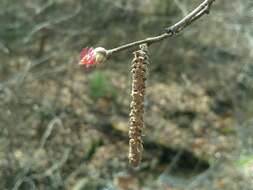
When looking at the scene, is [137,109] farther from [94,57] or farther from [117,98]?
[117,98]

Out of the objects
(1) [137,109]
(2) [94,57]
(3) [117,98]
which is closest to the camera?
(2) [94,57]

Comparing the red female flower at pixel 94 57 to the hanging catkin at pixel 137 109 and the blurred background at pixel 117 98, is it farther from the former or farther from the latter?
the blurred background at pixel 117 98

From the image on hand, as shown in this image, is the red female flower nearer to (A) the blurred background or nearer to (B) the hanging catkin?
(B) the hanging catkin

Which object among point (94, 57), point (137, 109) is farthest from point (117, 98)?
point (94, 57)

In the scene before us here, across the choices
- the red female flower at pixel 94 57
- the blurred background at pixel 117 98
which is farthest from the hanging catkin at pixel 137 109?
the blurred background at pixel 117 98

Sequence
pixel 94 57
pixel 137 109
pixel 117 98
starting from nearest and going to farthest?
pixel 94 57
pixel 137 109
pixel 117 98

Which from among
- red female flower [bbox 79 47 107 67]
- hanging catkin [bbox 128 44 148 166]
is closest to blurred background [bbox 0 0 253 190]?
hanging catkin [bbox 128 44 148 166]

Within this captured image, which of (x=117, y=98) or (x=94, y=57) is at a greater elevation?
(x=117, y=98)
